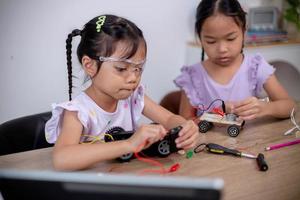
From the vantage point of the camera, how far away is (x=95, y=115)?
1204 millimetres

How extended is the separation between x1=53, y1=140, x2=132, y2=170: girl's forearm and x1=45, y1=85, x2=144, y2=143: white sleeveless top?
157 millimetres

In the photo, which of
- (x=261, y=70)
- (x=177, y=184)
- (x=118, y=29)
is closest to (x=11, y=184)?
(x=177, y=184)

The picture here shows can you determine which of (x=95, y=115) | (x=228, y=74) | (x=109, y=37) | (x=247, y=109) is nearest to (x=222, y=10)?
(x=228, y=74)

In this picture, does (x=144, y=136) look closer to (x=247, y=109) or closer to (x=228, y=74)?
(x=247, y=109)

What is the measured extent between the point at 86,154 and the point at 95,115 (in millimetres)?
283

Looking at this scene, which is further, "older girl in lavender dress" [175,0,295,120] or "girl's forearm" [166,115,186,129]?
"older girl in lavender dress" [175,0,295,120]

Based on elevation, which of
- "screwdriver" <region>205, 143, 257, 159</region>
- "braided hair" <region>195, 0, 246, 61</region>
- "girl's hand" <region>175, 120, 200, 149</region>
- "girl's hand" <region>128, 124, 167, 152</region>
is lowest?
"screwdriver" <region>205, 143, 257, 159</region>

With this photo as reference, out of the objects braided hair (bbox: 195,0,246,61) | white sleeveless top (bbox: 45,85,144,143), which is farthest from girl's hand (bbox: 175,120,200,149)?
braided hair (bbox: 195,0,246,61)

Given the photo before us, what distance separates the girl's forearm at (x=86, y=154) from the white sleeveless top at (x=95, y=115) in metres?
0.16

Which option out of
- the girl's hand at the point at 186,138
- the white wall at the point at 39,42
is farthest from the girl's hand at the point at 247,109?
the white wall at the point at 39,42

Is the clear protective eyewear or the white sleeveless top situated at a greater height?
the clear protective eyewear

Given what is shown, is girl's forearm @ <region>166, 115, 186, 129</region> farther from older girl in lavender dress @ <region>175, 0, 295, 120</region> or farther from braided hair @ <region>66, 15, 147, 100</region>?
braided hair @ <region>66, 15, 147, 100</region>

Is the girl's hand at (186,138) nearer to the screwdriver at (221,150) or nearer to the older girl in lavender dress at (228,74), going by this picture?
the screwdriver at (221,150)

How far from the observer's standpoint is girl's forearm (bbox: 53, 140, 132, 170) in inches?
36.9
